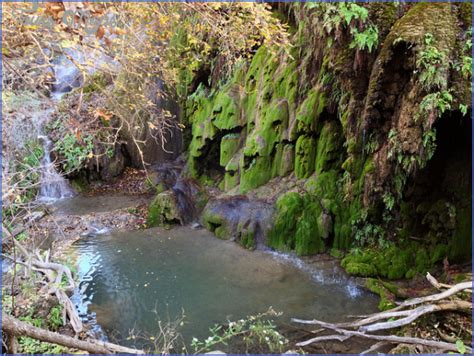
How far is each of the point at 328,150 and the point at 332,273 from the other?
9.10ft

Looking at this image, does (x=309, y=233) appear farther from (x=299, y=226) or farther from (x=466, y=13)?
(x=466, y=13)

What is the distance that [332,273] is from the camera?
7.45m

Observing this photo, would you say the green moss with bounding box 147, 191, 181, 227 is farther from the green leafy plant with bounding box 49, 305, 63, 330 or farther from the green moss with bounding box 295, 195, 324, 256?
the green leafy plant with bounding box 49, 305, 63, 330

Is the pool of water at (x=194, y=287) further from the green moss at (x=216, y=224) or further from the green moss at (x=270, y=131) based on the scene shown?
the green moss at (x=270, y=131)

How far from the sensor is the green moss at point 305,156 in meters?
9.09

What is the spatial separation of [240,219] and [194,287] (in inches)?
98.4

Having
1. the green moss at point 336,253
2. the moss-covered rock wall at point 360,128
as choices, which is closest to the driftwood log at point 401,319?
the moss-covered rock wall at point 360,128

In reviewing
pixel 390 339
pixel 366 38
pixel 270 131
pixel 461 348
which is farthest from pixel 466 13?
pixel 270 131

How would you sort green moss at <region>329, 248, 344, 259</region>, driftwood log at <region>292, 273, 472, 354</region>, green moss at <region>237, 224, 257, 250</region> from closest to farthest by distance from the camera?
1. driftwood log at <region>292, 273, 472, 354</region>
2. green moss at <region>329, 248, 344, 259</region>
3. green moss at <region>237, 224, 257, 250</region>

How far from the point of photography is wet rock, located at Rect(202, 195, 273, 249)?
348 inches

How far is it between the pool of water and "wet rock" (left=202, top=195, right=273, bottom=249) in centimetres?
32

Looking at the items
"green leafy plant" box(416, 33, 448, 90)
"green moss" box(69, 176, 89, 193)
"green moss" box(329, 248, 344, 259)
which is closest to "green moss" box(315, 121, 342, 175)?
"green moss" box(329, 248, 344, 259)

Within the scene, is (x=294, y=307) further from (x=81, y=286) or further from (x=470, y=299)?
(x=81, y=286)

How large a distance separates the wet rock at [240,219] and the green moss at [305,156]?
43.7 inches
